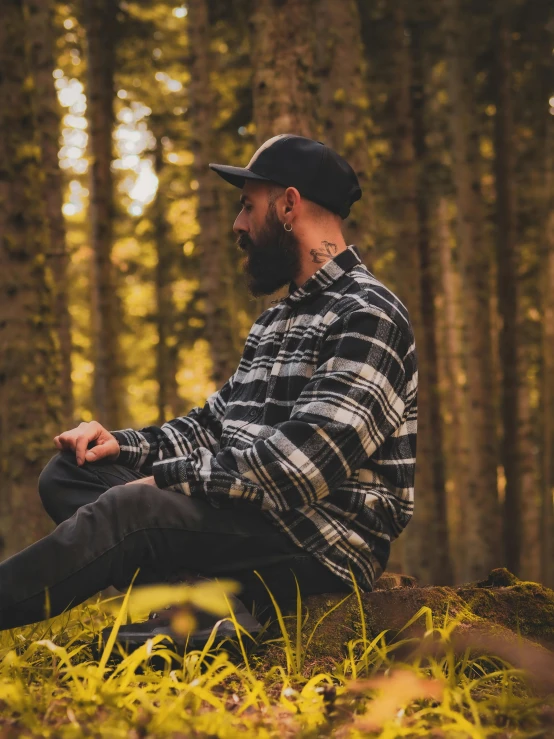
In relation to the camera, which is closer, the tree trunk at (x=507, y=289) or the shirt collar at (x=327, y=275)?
the shirt collar at (x=327, y=275)

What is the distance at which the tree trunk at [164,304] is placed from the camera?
45.6 feet

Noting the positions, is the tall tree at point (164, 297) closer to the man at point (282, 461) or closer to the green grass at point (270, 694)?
the man at point (282, 461)

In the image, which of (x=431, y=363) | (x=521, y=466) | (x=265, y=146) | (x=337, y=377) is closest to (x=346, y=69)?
(x=265, y=146)

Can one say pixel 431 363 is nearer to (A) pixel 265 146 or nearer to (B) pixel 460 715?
(A) pixel 265 146

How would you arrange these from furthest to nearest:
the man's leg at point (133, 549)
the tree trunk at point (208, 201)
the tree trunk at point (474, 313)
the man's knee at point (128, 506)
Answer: the tree trunk at point (474, 313) < the tree trunk at point (208, 201) < the man's knee at point (128, 506) < the man's leg at point (133, 549)

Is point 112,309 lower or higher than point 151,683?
higher

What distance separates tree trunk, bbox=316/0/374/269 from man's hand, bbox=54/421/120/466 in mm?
3370

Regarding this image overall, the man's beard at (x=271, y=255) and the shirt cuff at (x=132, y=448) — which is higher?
the man's beard at (x=271, y=255)

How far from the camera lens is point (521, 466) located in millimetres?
10781

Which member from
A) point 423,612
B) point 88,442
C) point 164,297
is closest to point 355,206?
point 88,442

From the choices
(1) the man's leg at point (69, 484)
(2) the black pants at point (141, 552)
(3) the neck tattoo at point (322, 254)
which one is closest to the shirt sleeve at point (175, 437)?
(1) the man's leg at point (69, 484)

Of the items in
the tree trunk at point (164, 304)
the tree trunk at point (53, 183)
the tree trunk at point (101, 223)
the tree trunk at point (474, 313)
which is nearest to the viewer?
the tree trunk at point (53, 183)

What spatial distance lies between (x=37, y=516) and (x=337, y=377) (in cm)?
359

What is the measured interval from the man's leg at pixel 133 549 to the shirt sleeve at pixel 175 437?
0.67 metres
